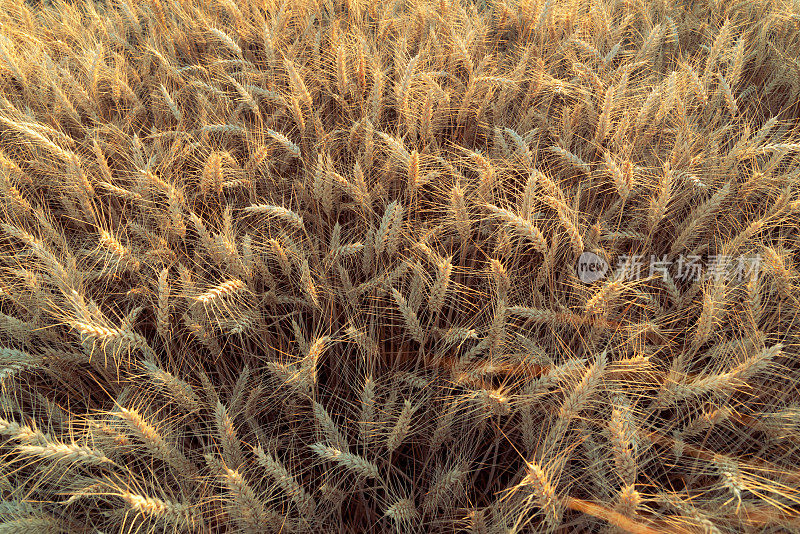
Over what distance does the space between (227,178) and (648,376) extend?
137 centimetres

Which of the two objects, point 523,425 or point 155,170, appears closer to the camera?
point 523,425

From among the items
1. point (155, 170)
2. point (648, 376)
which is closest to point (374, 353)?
point (648, 376)

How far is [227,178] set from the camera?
5.12 feet

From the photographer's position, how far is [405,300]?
1.19m

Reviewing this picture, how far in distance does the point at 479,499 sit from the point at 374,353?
17.7 inches

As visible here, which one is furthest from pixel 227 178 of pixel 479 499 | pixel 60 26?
pixel 60 26

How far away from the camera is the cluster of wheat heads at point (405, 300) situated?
991mm

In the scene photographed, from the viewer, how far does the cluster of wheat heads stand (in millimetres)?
991

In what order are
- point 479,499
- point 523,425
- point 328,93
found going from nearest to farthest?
point 523,425 < point 479,499 < point 328,93

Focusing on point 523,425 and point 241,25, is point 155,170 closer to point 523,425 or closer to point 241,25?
point 241,25

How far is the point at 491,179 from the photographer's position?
132cm

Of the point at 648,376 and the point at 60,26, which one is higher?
the point at 60,26

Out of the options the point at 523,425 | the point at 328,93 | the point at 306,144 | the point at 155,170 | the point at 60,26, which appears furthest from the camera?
the point at 60,26

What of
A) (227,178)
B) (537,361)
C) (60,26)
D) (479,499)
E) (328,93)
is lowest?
(479,499)
